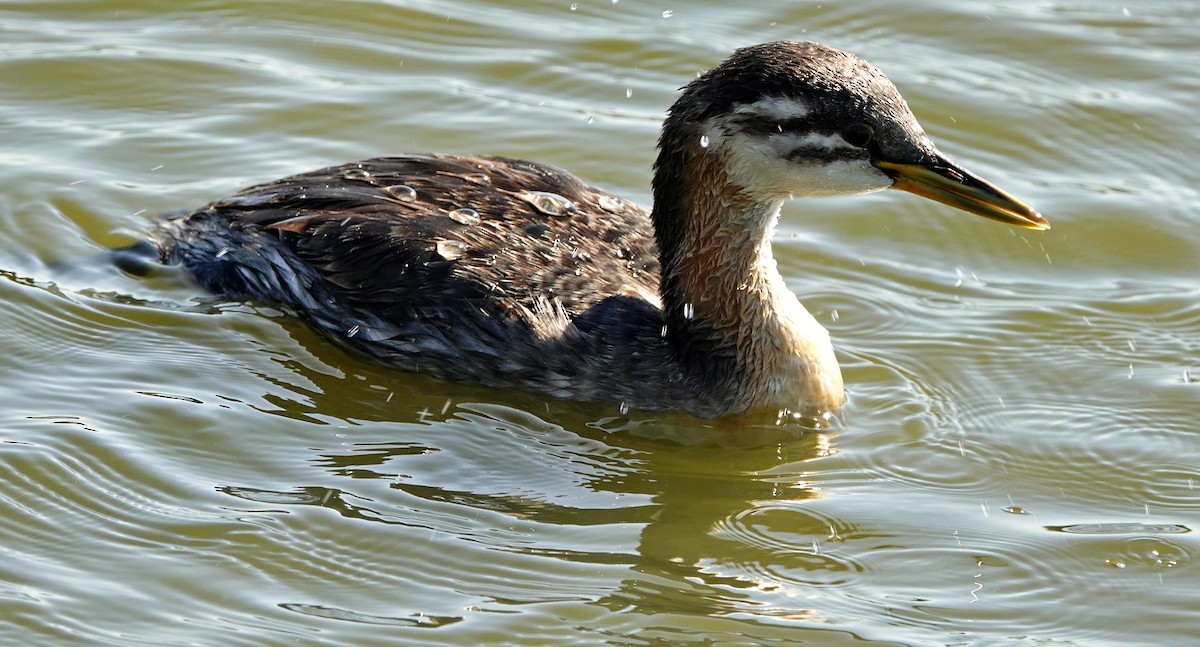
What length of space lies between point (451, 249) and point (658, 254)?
1131mm

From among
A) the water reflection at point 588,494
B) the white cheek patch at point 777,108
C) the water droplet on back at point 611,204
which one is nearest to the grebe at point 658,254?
the white cheek patch at point 777,108

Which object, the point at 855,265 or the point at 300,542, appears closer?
the point at 300,542

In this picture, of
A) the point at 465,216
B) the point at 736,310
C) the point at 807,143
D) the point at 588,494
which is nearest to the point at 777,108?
the point at 807,143

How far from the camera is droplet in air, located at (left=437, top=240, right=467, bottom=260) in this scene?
28.6 ft

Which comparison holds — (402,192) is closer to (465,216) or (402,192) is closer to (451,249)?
(465,216)

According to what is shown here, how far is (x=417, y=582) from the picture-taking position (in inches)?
283

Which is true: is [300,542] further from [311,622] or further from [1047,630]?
[1047,630]

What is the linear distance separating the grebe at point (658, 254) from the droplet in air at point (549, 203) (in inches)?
0.5

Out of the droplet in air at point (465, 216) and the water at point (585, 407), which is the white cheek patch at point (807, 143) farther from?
the droplet in air at point (465, 216)

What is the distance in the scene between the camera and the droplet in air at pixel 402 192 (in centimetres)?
902

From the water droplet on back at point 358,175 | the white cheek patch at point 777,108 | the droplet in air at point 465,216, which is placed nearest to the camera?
the white cheek patch at point 777,108

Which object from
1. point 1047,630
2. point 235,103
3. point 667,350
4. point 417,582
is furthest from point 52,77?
point 1047,630

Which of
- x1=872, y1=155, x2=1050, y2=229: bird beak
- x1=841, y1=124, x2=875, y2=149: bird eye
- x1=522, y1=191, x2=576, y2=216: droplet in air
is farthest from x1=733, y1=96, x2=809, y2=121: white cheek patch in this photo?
x1=522, y1=191, x2=576, y2=216: droplet in air

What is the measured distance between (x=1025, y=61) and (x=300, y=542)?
716cm
